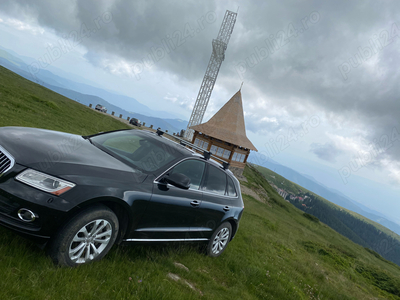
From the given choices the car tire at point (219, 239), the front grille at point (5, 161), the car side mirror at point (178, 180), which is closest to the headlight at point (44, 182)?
the front grille at point (5, 161)

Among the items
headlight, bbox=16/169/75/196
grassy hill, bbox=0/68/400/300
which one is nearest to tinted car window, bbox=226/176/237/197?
grassy hill, bbox=0/68/400/300

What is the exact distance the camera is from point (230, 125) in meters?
40.2

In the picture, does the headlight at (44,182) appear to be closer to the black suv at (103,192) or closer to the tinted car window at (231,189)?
the black suv at (103,192)

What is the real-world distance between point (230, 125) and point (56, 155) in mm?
37656

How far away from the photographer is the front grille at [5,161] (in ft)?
9.59

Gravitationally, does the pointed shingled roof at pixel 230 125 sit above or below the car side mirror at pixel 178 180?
above

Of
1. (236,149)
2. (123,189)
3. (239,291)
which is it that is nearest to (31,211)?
(123,189)

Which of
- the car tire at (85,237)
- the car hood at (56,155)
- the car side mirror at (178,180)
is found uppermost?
the car side mirror at (178,180)

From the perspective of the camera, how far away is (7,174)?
2867 mm

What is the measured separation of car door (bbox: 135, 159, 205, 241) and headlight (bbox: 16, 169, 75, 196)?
1.24 metres

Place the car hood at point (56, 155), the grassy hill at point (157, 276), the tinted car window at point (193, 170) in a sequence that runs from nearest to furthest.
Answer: the grassy hill at point (157, 276) < the car hood at point (56, 155) < the tinted car window at point (193, 170)

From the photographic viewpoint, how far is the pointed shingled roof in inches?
1507

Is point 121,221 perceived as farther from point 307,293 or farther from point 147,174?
point 307,293

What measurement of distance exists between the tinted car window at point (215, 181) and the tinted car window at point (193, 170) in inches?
8.0
